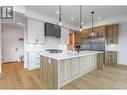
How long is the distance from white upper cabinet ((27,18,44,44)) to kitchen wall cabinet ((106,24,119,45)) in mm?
4306

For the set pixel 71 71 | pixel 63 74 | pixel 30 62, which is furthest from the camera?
pixel 30 62

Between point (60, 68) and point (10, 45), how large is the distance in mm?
6518

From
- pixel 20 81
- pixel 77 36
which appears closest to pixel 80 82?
pixel 20 81

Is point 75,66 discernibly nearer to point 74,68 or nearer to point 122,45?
point 74,68

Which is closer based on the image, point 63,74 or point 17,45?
point 63,74

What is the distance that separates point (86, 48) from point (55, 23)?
126 inches

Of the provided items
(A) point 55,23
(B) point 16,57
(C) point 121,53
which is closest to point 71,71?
(A) point 55,23

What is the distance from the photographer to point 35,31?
5.56 metres

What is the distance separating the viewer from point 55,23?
663 cm

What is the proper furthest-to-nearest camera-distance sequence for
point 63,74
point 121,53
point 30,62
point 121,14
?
point 121,53, point 121,14, point 30,62, point 63,74

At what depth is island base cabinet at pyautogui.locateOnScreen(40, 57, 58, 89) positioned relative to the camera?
272 cm

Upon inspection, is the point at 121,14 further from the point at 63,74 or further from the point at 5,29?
the point at 5,29

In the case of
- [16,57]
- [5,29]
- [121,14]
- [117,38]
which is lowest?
[16,57]

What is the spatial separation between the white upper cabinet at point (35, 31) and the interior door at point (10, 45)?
3.43 meters
